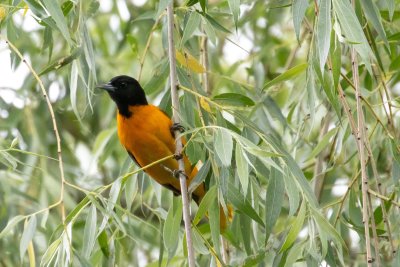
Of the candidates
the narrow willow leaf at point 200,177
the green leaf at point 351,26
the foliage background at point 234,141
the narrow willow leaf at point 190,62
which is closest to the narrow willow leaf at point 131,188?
the foliage background at point 234,141

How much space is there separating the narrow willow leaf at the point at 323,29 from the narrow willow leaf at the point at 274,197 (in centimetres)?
36

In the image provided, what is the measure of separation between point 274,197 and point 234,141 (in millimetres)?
308

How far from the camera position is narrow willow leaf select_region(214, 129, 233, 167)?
2178 millimetres

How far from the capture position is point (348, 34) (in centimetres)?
218

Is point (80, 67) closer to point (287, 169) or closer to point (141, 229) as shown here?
point (287, 169)

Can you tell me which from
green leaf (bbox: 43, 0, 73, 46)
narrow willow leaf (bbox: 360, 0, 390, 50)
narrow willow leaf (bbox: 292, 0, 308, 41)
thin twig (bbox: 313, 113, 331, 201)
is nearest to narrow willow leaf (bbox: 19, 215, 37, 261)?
green leaf (bbox: 43, 0, 73, 46)

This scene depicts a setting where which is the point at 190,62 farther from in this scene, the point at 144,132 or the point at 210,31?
the point at 144,132

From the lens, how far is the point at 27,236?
2449 millimetres

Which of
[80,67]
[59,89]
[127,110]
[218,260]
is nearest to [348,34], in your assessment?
[218,260]

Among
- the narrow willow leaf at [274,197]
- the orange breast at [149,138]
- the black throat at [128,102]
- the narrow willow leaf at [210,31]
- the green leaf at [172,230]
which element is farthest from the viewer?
the black throat at [128,102]

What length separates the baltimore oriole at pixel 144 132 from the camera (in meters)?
3.44

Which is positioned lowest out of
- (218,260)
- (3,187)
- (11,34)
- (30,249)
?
(218,260)

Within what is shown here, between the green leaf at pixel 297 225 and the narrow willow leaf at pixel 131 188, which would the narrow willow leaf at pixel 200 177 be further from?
the narrow willow leaf at pixel 131 188

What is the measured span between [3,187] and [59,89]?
1.01 metres
